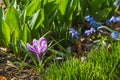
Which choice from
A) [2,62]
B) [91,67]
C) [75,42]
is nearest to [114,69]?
[91,67]

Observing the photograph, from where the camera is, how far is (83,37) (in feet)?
10.2

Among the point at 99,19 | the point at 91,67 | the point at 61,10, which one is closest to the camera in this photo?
the point at 91,67

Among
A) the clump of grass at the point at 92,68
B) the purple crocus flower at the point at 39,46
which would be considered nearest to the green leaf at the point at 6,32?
the purple crocus flower at the point at 39,46

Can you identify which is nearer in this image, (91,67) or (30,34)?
(91,67)

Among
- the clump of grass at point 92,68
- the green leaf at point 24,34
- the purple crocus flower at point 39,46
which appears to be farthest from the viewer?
the green leaf at point 24,34

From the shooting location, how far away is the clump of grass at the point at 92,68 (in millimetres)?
2256

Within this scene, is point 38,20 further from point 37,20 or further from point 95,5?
point 95,5

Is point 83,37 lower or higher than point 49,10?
lower

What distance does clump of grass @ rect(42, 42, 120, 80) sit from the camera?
2.26 m

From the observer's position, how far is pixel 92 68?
2.33 metres

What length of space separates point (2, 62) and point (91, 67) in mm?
727

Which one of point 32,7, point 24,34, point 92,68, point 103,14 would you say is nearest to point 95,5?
point 103,14

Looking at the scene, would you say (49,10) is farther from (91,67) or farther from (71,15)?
(91,67)

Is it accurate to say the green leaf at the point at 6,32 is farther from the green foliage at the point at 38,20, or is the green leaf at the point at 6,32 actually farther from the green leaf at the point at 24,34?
the green leaf at the point at 24,34
